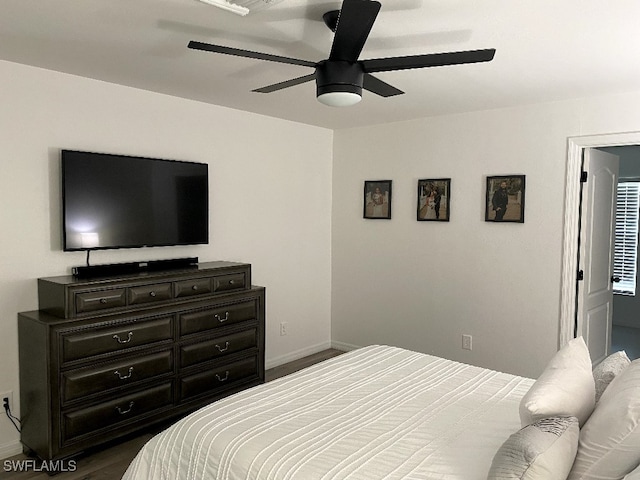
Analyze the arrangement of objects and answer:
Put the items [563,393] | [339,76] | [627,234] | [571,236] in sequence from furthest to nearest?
[627,234] < [571,236] < [339,76] < [563,393]

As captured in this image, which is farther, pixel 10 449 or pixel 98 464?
pixel 10 449

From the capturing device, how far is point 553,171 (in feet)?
13.3

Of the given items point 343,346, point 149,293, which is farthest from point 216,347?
point 343,346

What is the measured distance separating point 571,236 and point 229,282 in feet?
9.04

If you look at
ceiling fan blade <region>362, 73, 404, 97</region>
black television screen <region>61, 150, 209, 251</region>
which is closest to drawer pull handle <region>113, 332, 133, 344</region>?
black television screen <region>61, 150, 209, 251</region>

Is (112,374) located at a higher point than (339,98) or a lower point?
lower

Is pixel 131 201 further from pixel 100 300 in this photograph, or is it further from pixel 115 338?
pixel 115 338

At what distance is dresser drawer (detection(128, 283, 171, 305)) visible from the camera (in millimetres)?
3242

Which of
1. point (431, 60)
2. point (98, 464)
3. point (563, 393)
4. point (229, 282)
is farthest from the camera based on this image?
point (229, 282)

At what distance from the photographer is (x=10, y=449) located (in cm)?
313

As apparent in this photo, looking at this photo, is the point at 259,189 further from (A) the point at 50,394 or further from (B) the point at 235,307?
(A) the point at 50,394

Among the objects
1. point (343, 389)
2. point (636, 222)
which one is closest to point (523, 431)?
point (343, 389)

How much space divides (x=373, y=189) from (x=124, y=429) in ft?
10.4

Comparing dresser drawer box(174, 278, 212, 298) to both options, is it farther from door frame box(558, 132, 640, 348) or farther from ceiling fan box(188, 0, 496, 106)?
door frame box(558, 132, 640, 348)
